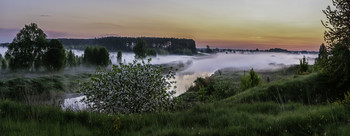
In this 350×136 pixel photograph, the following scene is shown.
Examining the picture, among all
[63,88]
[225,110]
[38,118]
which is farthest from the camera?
[63,88]

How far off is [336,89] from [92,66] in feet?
294

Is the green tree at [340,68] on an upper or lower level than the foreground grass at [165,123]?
upper

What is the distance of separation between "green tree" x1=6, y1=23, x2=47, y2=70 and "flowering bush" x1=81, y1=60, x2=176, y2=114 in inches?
2511

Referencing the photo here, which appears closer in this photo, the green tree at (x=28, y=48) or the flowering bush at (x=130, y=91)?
the flowering bush at (x=130, y=91)

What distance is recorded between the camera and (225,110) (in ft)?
25.7

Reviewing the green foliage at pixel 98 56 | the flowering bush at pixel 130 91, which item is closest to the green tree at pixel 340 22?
the flowering bush at pixel 130 91

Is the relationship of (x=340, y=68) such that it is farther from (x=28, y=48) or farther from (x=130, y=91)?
(x=28, y=48)

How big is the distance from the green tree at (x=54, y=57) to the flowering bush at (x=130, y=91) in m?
57.8

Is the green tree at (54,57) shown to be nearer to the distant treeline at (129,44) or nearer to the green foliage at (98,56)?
the green foliage at (98,56)

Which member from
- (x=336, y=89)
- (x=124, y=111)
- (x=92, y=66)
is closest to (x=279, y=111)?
(x=124, y=111)

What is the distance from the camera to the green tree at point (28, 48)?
61.7m

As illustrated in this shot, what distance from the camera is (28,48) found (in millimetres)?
63594

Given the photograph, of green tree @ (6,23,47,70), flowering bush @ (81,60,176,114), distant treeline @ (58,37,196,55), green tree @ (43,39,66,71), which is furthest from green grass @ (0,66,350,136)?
distant treeline @ (58,37,196,55)

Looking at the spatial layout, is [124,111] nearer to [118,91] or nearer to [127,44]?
[118,91]
